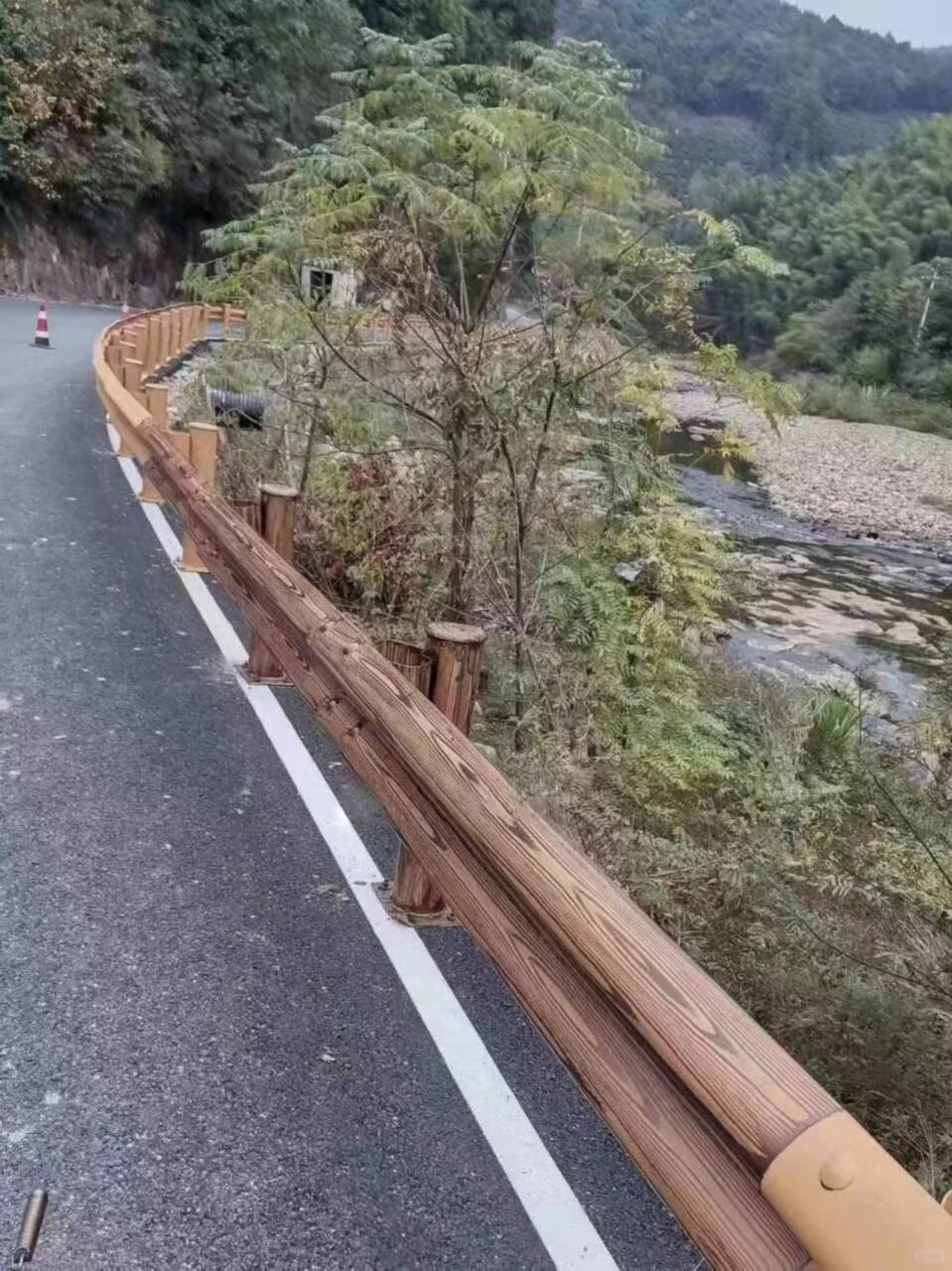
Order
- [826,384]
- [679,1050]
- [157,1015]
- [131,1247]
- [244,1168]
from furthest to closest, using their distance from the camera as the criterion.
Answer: [826,384] < [157,1015] < [244,1168] < [131,1247] < [679,1050]

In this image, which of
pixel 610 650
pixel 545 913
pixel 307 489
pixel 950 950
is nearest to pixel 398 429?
pixel 307 489

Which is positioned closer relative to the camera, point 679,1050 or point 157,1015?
point 679,1050

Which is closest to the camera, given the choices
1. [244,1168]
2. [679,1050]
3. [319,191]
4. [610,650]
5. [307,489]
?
[679,1050]

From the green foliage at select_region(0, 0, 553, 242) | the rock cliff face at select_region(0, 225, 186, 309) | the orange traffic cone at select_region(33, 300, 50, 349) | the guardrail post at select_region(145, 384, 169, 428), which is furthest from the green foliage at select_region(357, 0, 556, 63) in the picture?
the guardrail post at select_region(145, 384, 169, 428)

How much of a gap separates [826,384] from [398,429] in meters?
55.7

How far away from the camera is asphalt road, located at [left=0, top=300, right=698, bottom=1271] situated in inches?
81.9

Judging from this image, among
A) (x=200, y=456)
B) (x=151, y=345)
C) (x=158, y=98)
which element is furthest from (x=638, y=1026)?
(x=158, y=98)

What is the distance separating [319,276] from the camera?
7324mm

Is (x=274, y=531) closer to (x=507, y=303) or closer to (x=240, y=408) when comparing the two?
(x=507, y=303)

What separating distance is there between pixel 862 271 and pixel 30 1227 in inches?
3136

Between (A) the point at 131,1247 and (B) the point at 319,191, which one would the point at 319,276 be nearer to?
(B) the point at 319,191

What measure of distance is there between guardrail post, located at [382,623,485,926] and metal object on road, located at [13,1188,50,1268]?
4.08 feet

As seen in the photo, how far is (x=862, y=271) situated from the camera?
71688mm

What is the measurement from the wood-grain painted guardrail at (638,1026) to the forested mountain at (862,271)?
156 feet
